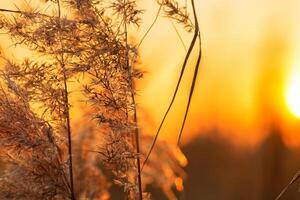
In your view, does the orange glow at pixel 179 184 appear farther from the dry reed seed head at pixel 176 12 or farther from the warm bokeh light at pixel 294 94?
the dry reed seed head at pixel 176 12

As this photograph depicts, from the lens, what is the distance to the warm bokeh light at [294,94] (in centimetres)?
139

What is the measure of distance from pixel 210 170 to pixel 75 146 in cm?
44

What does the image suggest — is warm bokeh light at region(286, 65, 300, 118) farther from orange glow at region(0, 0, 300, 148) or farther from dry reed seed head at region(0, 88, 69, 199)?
dry reed seed head at region(0, 88, 69, 199)

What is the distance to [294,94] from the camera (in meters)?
1.40

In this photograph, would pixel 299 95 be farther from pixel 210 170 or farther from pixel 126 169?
pixel 126 169

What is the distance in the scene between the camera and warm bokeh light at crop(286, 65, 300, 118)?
1392mm

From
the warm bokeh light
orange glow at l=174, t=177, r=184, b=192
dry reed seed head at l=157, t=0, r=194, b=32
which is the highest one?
dry reed seed head at l=157, t=0, r=194, b=32

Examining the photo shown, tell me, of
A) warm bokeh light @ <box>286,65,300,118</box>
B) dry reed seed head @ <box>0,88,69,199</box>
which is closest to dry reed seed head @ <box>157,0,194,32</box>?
dry reed seed head @ <box>0,88,69,199</box>

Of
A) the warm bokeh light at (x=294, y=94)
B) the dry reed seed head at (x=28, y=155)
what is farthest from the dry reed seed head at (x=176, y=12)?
the warm bokeh light at (x=294, y=94)

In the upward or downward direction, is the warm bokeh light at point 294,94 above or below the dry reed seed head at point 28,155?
above

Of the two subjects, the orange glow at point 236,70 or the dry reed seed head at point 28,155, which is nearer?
the dry reed seed head at point 28,155

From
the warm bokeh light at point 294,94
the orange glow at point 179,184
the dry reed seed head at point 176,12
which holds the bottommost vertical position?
the orange glow at point 179,184

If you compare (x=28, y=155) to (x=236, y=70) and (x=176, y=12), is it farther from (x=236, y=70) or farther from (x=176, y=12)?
(x=236, y=70)

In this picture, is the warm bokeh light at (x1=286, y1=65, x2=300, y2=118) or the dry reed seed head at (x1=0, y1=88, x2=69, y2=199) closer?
the dry reed seed head at (x1=0, y1=88, x2=69, y2=199)
